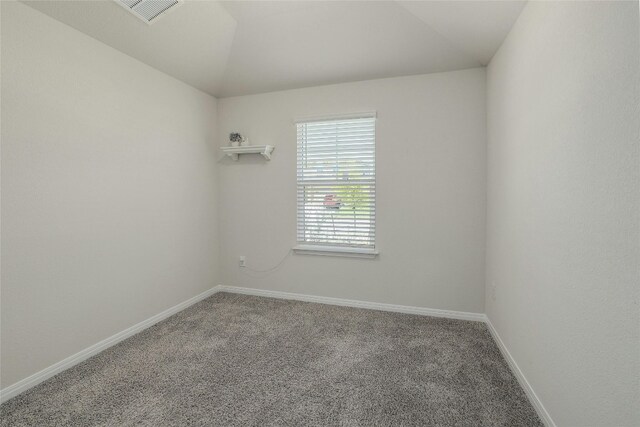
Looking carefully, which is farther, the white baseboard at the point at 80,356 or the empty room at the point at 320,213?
the white baseboard at the point at 80,356

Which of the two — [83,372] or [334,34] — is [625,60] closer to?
[334,34]

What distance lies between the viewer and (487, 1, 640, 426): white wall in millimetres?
1024

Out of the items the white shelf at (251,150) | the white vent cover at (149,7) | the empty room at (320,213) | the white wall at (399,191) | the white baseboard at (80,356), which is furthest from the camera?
the white shelf at (251,150)

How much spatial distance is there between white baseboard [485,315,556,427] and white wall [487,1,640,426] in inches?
1.9

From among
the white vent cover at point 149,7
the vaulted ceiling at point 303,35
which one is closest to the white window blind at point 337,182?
the vaulted ceiling at point 303,35

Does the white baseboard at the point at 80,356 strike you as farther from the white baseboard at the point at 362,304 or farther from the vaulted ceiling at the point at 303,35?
the vaulted ceiling at the point at 303,35

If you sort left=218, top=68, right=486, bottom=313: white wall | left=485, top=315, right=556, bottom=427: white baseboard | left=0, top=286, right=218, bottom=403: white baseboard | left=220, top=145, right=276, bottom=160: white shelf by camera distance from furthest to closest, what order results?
left=220, top=145, right=276, bottom=160: white shelf → left=218, top=68, right=486, bottom=313: white wall → left=0, top=286, right=218, bottom=403: white baseboard → left=485, top=315, right=556, bottom=427: white baseboard

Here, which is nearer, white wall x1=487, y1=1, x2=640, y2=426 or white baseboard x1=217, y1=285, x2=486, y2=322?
white wall x1=487, y1=1, x2=640, y2=426

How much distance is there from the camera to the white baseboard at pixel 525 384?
1.55 m

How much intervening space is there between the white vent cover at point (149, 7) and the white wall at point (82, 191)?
45 centimetres

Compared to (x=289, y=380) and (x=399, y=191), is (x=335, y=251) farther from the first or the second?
(x=289, y=380)

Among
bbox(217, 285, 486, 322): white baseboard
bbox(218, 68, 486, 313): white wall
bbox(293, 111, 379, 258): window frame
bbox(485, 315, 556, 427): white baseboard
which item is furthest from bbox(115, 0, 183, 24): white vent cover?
bbox(485, 315, 556, 427): white baseboard

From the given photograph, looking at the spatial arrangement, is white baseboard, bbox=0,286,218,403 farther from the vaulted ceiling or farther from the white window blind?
the vaulted ceiling

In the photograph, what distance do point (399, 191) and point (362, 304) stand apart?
131 cm
